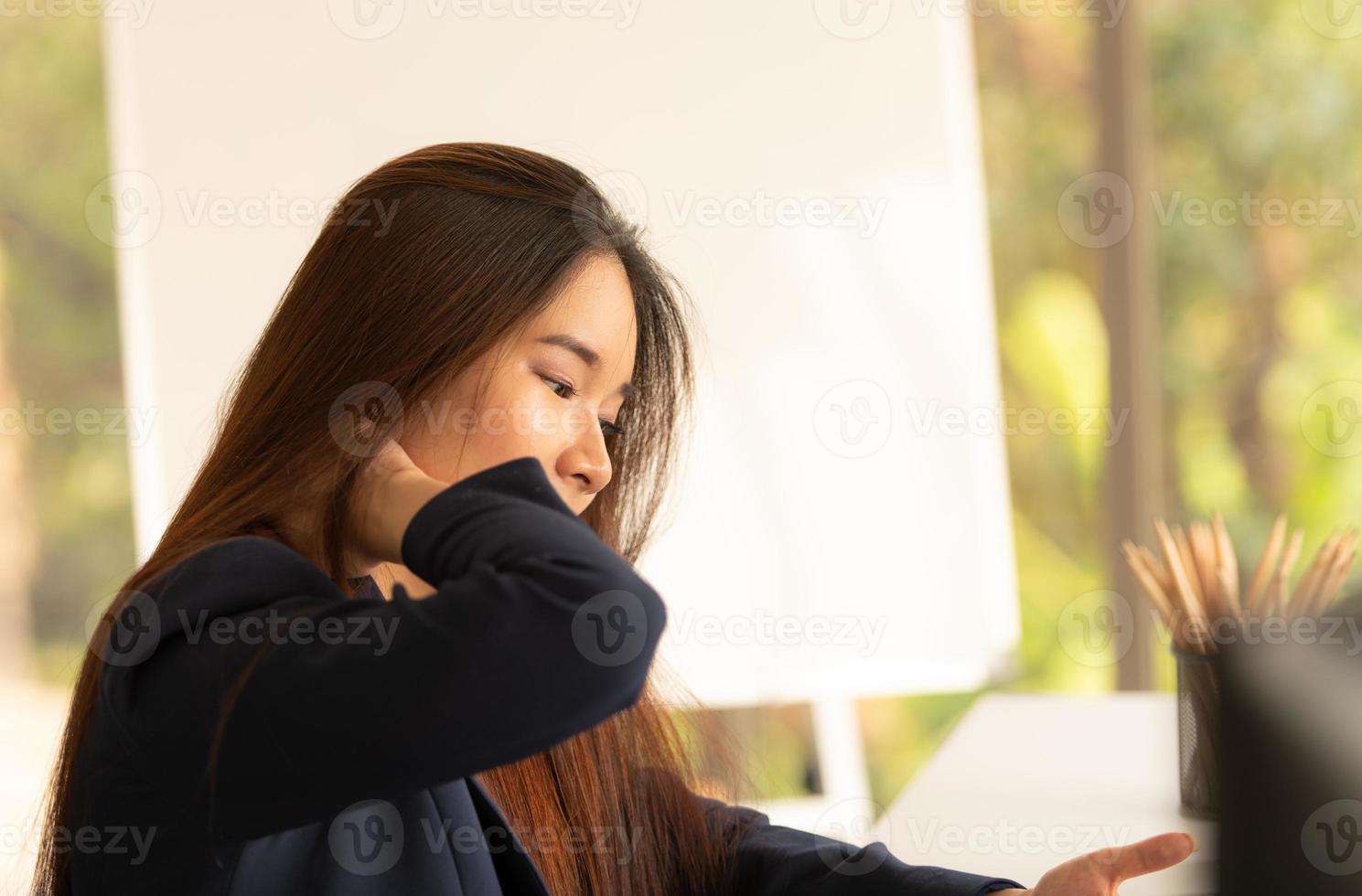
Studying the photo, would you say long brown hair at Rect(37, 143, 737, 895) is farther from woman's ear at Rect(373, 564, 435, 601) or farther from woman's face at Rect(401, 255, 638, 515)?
woman's ear at Rect(373, 564, 435, 601)

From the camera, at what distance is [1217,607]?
1128 millimetres

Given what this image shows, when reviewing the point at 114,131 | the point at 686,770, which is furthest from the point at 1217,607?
the point at 114,131

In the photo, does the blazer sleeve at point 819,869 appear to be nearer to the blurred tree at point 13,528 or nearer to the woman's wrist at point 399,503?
the woman's wrist at point 399,503

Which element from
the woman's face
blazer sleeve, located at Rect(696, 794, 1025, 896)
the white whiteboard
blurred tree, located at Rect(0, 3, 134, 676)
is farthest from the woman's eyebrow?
blurred tree, located at Rect(0, 3, 134, 676)

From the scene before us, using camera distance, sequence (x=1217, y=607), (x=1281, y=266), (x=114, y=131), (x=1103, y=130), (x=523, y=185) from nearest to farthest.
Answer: (x=523, y=185), (x=1217, y=607), (x=114, y=131), (x=1103, y=130), (x=1281, y=266)

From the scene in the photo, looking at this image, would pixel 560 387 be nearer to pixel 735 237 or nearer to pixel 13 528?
pixel 735 237

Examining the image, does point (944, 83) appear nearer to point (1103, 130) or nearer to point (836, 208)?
point (836, 208)

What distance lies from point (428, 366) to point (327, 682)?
1.01ft

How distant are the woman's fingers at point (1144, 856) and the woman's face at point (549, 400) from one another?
449mm

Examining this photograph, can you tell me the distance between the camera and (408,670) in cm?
64

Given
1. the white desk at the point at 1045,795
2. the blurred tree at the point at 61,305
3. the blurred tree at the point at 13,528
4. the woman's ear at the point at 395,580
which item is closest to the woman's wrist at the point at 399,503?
the woman's ear at the point at 395,580

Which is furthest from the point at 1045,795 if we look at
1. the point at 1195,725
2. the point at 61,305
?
the point at 61,305

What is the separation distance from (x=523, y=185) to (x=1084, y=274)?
267 cm

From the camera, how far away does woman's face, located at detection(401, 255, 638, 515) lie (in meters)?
0.89
